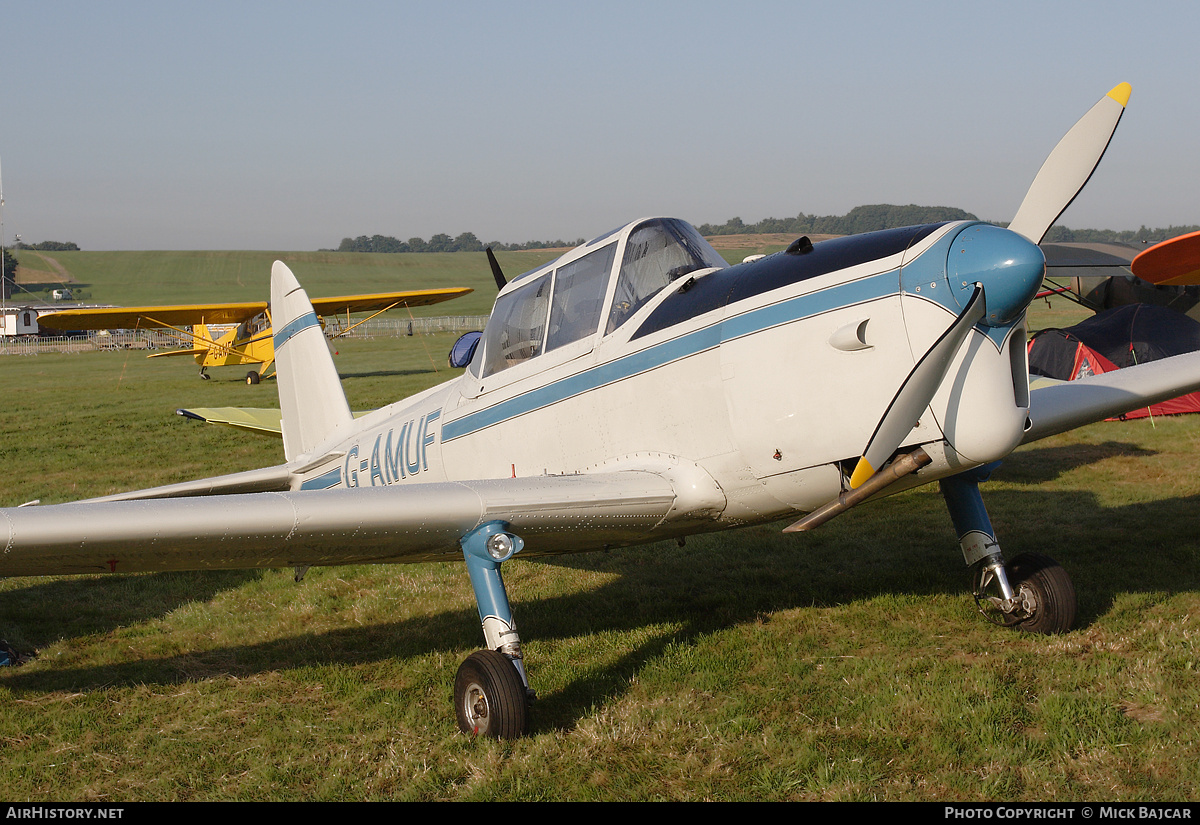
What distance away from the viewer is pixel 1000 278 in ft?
11.4

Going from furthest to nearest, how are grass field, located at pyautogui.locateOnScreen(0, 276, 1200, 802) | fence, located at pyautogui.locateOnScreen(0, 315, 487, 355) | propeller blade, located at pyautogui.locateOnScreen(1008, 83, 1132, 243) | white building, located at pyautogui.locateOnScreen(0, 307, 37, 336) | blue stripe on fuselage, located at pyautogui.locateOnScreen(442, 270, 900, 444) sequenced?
white building, located at pyautogui.locateOnScreen(0, 307, 37, 336) → fence, located at pyautogui.locateOnScreen(0, 315, 487, 355) → propeller blade, located at pyautogui.locateOnScreen(1008, 83, 1132, 243) → blue stripe on fuselage, located at pyautogui.locateOnScreen(442, 270, 900, 444) → grass field, located at pyautogui.locateOnScreen(0, 276, 1200, 802)

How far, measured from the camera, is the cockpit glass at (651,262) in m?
4.66

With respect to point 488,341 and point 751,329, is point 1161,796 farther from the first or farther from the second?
point 488,341

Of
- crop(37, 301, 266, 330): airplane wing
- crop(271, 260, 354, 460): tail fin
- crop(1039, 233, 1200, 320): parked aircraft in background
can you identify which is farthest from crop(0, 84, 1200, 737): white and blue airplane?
crop(37, 301, 266, 330): airplane wing

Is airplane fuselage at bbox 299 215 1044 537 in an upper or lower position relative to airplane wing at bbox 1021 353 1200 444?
upper

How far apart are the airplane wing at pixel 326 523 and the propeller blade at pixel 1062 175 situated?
201 centimetres

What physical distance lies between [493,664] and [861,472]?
5.91 feet

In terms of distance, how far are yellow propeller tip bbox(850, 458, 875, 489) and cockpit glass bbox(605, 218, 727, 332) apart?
59.6 inches

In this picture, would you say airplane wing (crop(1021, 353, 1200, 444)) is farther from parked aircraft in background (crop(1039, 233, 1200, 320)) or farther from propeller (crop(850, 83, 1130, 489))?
parked aircraft in background (crop(1039, 233, 1200, 320))

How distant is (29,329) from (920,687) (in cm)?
7862

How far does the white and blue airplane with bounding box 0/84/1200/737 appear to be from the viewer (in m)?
3.58

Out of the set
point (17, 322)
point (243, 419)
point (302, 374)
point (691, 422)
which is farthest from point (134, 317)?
point (17, 322)

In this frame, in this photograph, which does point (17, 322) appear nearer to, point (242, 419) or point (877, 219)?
point (242, 419)

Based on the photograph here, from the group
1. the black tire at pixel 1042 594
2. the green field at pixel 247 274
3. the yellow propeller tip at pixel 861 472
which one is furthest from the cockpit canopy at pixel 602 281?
the green field at pixel 247 274
